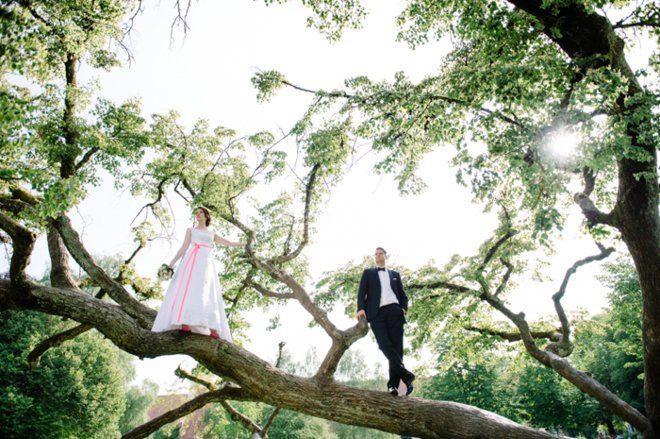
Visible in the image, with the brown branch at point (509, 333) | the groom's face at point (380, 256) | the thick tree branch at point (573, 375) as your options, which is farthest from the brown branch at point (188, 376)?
the brown branch at point (509, 333)

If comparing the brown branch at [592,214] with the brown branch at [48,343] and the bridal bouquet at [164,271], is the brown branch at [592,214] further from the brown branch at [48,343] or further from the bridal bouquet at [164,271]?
the brown branch at [48,343]

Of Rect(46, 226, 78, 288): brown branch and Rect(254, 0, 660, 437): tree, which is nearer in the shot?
Rect(254, 0, 660, 437): tree

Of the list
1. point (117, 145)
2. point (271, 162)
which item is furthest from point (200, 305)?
point (117, 145)

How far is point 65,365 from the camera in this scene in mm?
24812

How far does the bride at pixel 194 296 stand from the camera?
18.6 ft

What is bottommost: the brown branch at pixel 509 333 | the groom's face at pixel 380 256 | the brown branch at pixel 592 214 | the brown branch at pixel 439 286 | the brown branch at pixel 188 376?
the brown branch at pixel 188 376

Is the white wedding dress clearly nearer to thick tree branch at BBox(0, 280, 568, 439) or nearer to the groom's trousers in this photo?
thick tree branch at BBox(0, 280, 568, 439)

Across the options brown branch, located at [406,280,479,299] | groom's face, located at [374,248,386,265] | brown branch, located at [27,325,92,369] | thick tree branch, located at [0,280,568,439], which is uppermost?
brown branch, located at [406,280,479,299]

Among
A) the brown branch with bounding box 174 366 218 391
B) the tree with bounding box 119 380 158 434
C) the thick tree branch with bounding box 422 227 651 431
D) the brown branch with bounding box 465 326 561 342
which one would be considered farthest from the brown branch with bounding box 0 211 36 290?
the tree with bounding box 119 380 158 434

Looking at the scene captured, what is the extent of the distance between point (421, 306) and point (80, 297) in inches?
334

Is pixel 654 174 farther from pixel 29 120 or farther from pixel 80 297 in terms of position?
pixel 29 120

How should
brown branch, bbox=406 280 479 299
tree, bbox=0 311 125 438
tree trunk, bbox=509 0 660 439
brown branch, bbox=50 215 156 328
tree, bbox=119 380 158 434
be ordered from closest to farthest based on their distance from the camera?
tree trunk, bbox=509 0 660 439, brown branch, bbox=50 215 156 328, brown branch, bbox=406 280 479 299, tree, bbox=0 311 125 438, tree, bbox=119 380 158 434

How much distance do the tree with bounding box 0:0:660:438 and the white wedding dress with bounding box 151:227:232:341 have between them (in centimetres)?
24

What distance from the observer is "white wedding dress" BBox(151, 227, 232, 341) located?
567 centimetres
